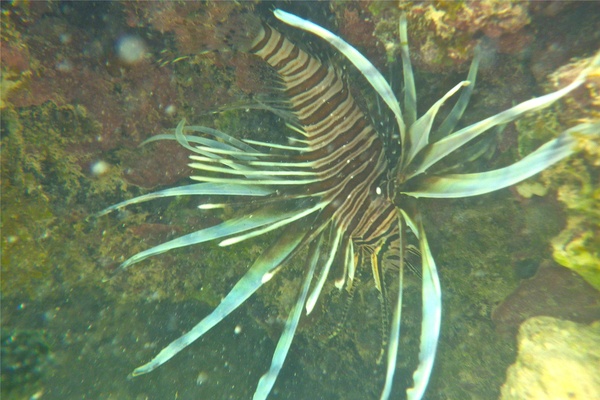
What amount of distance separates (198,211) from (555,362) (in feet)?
8.26

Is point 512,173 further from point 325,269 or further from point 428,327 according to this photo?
point 325,269

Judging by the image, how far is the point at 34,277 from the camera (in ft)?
8.30

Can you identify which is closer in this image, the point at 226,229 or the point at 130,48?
the point at 226,229

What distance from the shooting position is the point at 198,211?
2781 millimetres

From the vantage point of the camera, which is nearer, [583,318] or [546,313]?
[583,318]

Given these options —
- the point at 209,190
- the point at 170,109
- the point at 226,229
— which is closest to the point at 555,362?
the point at 226,229

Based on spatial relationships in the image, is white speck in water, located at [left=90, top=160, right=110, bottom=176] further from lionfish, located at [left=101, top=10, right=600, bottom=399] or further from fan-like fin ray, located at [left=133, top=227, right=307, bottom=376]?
fan-like fin ray, located at [left=133, top=227, right=307, bottom=376]

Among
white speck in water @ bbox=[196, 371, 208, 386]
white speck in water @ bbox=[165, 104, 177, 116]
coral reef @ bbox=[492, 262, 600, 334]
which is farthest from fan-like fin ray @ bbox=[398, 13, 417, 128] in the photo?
white speck in water @ bbox=[196, 371, 208, 386]

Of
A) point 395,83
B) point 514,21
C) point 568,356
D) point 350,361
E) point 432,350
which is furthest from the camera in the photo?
point 350,361

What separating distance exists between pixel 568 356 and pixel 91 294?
10.7ft

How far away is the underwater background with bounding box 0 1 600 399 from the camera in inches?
72.7

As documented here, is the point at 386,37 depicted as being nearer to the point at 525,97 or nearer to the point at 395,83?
the point at 395,83

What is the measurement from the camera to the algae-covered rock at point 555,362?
1831 mm

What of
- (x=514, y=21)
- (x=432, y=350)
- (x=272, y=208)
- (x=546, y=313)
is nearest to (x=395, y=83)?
(x=514, y=21)
